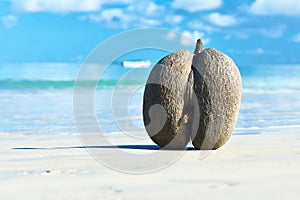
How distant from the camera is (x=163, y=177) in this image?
488 centimetres

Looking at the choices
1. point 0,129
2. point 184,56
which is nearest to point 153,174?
point 184,56

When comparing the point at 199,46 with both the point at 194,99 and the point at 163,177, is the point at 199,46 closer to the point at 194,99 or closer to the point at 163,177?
the point at 194,99

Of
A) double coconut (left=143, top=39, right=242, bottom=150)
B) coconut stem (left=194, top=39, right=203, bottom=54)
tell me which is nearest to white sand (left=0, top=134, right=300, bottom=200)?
double coconut (left=143, top=39, right=242, bottom=150)

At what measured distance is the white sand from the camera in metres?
4.22

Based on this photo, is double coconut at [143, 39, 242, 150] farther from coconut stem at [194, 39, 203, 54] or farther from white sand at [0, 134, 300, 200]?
white sand at [0, 134, 300, 200]

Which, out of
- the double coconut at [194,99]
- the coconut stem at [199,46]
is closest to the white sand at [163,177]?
the double coconut at [194,99]

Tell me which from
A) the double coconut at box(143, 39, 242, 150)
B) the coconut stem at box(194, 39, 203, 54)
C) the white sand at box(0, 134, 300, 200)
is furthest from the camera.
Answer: the coconut stem at box(194, 39, 203, 54)

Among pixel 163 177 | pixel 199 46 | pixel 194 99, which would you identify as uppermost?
pixel 199 46

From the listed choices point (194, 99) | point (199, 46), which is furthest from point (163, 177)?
point (199, 46)

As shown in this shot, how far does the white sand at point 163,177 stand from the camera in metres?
4.22

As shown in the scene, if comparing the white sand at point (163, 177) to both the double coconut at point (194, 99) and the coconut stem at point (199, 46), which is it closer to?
the double coconut at point (194, 99)

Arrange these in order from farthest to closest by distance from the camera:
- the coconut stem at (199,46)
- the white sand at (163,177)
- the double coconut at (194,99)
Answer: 1. the coconut stem at (199,46)
2. the double coconut at (194,99)
3. the white sand at (163,177)

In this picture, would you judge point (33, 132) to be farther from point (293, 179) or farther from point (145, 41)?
point (293, 179)

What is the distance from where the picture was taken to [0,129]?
1079 centimetres
